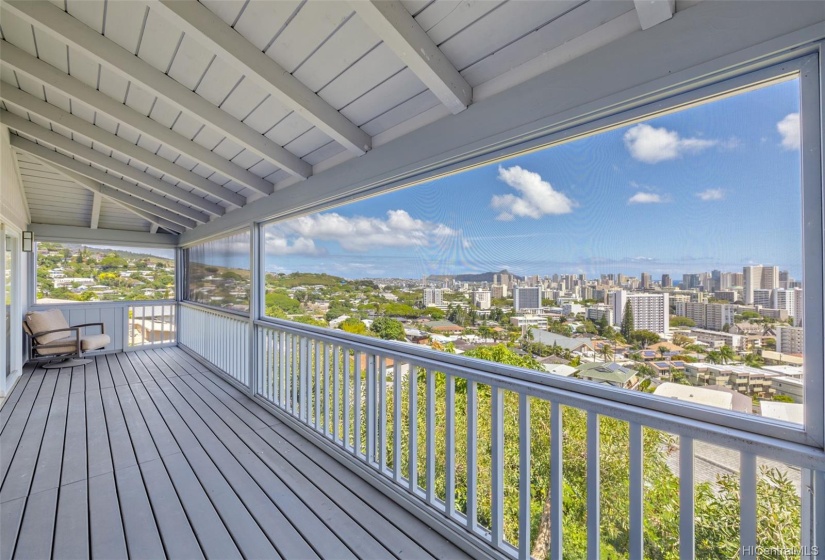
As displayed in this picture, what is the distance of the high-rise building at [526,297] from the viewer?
1584mm

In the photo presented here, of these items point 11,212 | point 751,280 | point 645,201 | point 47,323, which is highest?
point 11,212

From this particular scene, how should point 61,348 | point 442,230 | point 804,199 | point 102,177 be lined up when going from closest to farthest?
point 804,199 < point 442,230 < point 102,177 < point 61,348

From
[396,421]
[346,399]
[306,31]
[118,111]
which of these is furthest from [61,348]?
[306,31]

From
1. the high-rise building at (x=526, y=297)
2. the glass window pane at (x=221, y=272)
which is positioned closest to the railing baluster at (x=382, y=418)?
the high-rise building at (x=526, y=297)

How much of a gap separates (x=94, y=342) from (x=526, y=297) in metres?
6.60

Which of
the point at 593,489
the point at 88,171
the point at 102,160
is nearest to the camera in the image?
the point at 593,489

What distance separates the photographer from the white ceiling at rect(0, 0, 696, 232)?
1403mm

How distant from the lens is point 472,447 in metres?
1.83

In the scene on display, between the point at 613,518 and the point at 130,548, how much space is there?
227 centimetres

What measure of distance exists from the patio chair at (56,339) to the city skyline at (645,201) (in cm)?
595

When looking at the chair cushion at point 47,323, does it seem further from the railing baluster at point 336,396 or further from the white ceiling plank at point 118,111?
the railing baluster at point 336,396

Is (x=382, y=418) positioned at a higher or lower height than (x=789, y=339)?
lower

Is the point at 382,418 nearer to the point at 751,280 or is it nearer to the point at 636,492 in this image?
the point at 636,492

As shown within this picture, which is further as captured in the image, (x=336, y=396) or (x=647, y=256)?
(x=336, y=396)
